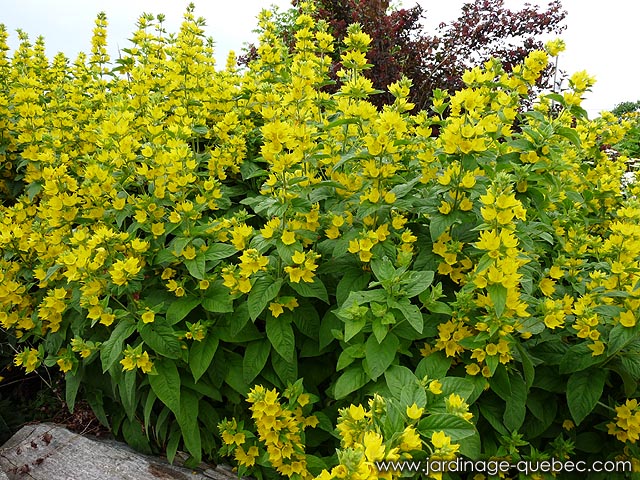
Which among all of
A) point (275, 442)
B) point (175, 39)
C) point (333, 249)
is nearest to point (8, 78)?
point (175, 39)

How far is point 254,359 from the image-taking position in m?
2.51

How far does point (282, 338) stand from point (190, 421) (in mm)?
612

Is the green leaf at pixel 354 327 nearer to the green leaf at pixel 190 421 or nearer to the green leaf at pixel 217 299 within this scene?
the green leaf at pixel 217 299

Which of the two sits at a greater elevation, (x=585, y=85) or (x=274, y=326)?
(x=585, y=85)

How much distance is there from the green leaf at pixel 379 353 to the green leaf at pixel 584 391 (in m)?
0.80

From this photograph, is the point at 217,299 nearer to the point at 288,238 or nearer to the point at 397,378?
the point at 288,238

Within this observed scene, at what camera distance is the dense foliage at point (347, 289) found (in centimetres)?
215

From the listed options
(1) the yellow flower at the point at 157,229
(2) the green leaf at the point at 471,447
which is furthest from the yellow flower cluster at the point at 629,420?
(1) the yellow flower at the point at 157,229

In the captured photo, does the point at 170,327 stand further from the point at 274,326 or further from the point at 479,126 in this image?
the point at 479,126

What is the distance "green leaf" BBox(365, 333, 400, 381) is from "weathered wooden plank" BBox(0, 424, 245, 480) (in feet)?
3.74

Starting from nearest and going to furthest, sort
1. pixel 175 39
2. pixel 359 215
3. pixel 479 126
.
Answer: pixel 479 126 → pixel 359 215 → pixel 175 39

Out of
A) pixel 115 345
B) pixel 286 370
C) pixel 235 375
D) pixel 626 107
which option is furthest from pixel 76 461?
pixel 626 107

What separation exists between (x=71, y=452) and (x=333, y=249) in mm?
1826

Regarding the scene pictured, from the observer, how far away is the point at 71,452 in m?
2.93
